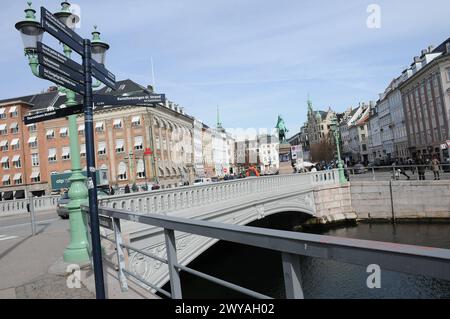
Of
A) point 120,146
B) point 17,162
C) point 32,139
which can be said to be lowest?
point 17,162

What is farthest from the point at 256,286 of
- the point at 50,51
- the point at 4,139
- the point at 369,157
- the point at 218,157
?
the point at 218,157

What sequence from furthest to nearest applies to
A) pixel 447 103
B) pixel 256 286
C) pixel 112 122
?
pixel 112 122 → pixel 447 103 → pixel 256 286

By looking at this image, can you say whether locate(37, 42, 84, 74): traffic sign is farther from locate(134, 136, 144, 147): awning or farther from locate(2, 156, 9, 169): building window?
locate(2, 156, 9, 169): building window

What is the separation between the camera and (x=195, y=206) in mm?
13078

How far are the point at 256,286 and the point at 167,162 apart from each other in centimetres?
4669

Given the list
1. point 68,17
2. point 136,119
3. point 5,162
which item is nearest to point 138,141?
point 136,119

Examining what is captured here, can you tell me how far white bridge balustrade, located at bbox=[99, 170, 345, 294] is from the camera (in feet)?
30.4

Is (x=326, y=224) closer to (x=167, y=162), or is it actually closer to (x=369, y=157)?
(x=167, y=162)

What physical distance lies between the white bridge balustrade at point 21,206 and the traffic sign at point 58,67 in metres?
25.9

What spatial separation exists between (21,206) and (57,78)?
2705 cm

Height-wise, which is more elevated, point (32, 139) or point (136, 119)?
point (136, 119)

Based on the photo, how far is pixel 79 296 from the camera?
199 inches

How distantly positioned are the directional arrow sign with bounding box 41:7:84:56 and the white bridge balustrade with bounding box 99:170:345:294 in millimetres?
1871

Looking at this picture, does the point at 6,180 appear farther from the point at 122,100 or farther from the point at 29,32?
the point at 122,100
